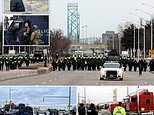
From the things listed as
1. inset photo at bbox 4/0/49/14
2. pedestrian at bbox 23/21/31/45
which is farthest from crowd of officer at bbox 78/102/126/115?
pedestrian at bbox 23/21/31/45

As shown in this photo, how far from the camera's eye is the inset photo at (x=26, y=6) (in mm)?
66625

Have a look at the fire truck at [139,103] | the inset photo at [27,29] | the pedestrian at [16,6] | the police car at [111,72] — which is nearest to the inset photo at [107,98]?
the fire truck at [139,103]

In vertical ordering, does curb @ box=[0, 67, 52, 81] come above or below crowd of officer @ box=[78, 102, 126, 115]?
below

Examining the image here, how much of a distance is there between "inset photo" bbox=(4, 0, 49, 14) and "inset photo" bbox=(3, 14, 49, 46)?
764 millimetres

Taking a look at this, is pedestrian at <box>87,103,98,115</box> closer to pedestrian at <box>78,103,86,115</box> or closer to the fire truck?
pedestrian at <box>78,103,86,115</box>

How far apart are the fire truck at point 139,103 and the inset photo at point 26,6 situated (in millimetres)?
48613

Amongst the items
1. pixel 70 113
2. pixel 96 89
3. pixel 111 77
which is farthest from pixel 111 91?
pixel 111 77

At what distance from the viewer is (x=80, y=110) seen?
14.8 meters

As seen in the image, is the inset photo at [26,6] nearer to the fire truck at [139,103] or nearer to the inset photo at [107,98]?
the fire truck at [139,103]

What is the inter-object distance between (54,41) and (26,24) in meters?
37.0

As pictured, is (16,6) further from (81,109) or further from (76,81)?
(81,109)

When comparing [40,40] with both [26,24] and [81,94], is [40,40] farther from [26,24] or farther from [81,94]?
[81,94]

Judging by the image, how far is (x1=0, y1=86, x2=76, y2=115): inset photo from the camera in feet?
47.1

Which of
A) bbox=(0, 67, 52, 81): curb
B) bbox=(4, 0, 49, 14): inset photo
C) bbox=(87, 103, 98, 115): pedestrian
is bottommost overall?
bbox=(0, 67, 52, 81): curb
